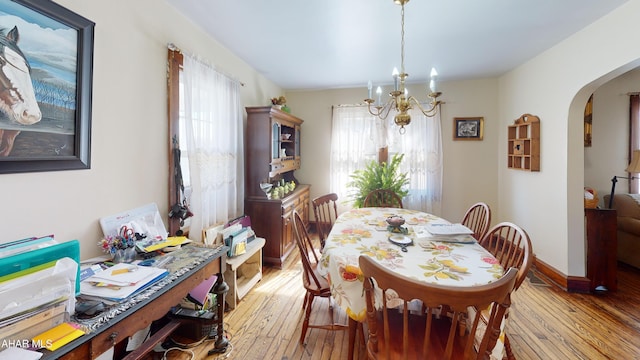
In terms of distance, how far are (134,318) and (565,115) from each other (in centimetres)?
380

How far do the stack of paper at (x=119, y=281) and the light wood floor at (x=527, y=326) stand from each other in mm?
835

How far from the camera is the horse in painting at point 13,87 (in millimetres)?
1127

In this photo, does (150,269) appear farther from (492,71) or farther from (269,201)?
(492,71)

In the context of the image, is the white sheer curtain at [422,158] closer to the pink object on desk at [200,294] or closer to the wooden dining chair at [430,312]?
the wooden dining chair at [430,312]

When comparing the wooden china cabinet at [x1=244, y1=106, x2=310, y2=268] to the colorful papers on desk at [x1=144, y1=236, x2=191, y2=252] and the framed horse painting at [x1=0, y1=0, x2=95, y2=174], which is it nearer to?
the colorful papers on desk at [x1=144, y1=236, x2=191, y2=252]

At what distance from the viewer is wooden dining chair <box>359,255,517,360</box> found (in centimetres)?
88

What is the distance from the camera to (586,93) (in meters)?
2.49

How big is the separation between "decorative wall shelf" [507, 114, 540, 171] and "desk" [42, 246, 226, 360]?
356 centimetres

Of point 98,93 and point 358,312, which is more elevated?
point 98,93

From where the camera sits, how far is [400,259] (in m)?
1.52

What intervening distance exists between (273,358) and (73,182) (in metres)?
1.60

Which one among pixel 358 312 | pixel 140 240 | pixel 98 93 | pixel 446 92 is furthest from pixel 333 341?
pixel 446 92

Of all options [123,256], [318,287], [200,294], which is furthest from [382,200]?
[123,256]

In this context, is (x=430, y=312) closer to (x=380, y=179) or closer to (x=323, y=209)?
(x=323, y=209)
